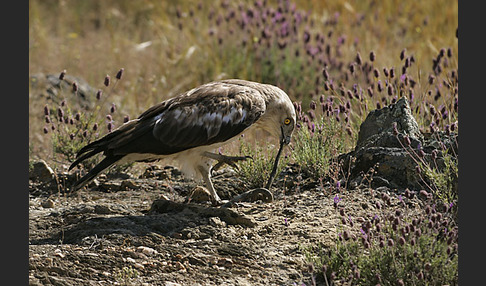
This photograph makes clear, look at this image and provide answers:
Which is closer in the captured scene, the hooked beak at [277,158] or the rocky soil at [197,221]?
the rocky soil at [197,221]

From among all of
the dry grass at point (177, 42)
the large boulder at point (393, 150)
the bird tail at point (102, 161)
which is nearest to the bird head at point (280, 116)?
the large boulder at point (393, 150)

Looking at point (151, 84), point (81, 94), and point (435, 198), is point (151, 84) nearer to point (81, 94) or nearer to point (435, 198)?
point (81, 94)

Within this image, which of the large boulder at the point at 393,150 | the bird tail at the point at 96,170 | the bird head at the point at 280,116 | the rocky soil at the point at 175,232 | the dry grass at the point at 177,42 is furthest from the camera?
the dry grass at the point at 177,42

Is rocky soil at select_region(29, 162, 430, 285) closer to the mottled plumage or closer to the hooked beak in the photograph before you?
the hooked beak

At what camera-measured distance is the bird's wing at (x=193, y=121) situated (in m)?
5.37

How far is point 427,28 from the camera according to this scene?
11289 mm

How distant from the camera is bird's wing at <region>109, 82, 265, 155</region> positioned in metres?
5.37

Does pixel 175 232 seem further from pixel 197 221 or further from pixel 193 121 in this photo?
pixel 193 121

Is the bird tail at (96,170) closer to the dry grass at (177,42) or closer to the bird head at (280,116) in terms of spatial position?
the bird head at (280,116)

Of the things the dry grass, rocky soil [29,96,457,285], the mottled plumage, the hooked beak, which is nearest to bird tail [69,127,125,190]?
the mottled plumage

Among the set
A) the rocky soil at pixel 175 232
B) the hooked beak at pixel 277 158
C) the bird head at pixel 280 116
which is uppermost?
the bird head at pixel 280 116

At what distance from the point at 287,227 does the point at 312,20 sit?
5639 mm

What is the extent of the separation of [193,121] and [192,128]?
6 cm

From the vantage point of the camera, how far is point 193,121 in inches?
215
